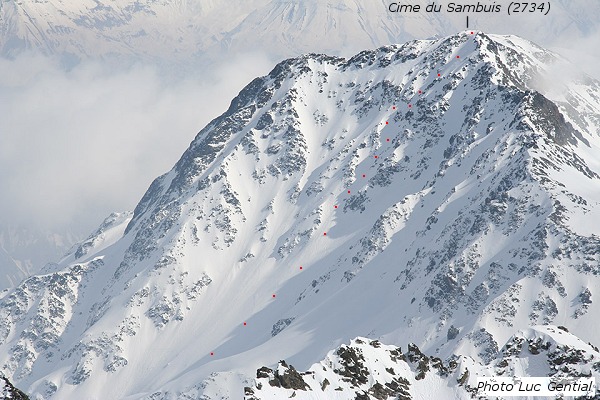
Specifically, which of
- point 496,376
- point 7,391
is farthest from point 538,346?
point 7,391

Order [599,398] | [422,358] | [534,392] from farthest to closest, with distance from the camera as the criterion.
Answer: [422,358]
[534,392]
[599,398]

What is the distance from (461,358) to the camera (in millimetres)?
133125

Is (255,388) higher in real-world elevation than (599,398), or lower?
higher

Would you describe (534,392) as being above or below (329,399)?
below

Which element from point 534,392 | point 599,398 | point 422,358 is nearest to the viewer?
point 599,398

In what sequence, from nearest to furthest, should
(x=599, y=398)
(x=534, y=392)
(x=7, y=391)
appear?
1. (x=7, y=391)
2. (x=599, y=398)
3. (x=534, y=392)

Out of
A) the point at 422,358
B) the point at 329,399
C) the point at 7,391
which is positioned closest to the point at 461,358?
the point at 422,358

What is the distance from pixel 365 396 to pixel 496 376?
57.7 ft

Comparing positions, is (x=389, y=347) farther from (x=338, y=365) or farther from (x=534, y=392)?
Result: (x=534, y=392)

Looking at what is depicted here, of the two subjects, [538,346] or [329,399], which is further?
[538,346]

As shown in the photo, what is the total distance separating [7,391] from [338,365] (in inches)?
2096

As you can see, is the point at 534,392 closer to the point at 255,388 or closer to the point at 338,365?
the point at 338,365

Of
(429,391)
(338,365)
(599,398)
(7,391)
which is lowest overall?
(599,398)

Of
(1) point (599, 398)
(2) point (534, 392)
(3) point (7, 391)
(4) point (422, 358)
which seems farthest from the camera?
(4) point (422, 358)
